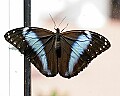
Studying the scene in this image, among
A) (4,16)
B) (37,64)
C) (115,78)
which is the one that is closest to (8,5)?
(4,16)

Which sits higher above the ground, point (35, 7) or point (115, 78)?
point (35, 7)

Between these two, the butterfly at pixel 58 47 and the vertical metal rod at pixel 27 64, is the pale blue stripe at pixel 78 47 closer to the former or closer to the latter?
the butterfly at pixel 58 47

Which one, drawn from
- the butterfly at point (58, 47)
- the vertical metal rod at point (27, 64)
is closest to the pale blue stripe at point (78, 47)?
the butterfly at point (58, 47)

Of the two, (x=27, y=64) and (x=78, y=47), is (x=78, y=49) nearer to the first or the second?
(x=78, y=47)

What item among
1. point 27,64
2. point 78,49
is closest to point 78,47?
point 78,49

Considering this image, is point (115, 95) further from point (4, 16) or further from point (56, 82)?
point (4, 16)

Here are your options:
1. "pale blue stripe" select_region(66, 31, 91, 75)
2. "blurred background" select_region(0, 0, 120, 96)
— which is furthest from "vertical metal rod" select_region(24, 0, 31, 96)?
"pale blue stripe" select_region(66, 31, 91, 75)
